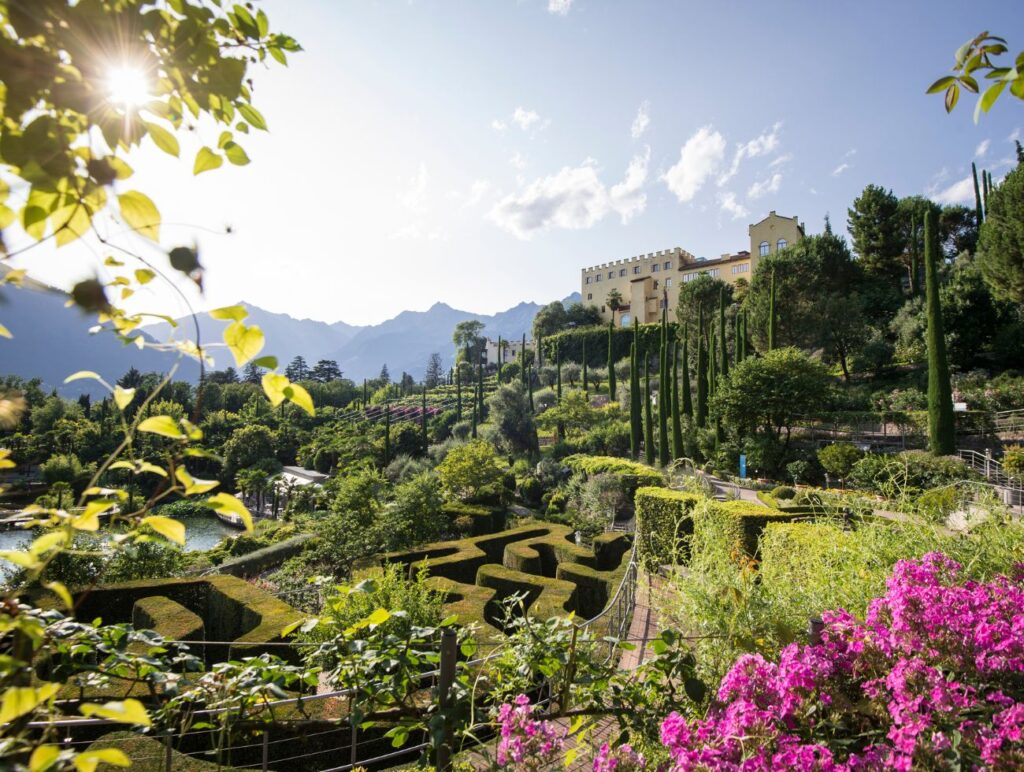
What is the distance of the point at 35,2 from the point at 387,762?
5.97 meters

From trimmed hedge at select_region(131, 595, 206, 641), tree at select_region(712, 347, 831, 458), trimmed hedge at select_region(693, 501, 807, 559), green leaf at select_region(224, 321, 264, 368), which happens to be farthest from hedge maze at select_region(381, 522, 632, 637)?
tree at select_region(712, 347, 831, 458)

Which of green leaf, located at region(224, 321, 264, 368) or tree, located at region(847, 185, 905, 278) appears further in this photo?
tree, located at region(847, 185, 905, 278)

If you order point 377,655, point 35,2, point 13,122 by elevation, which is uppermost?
point 35,2

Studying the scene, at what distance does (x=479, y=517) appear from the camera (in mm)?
15242

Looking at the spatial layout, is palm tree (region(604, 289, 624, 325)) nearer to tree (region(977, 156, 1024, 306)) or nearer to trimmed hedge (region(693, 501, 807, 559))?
tree (region(977, 156, 1024, 306))

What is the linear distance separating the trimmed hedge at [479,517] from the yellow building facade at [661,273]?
33981 millimetres

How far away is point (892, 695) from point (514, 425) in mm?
26735

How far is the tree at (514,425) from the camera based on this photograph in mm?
27984

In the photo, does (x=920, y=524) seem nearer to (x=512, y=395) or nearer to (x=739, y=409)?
(x=739, y=409)

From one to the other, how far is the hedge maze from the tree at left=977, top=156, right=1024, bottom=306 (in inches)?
762

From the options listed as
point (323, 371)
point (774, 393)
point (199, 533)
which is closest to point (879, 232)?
point (774, 393)

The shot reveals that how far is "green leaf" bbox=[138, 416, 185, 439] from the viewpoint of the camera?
815mm

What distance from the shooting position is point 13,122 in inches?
28.4

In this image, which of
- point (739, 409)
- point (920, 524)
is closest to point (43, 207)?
point (920, 524)
